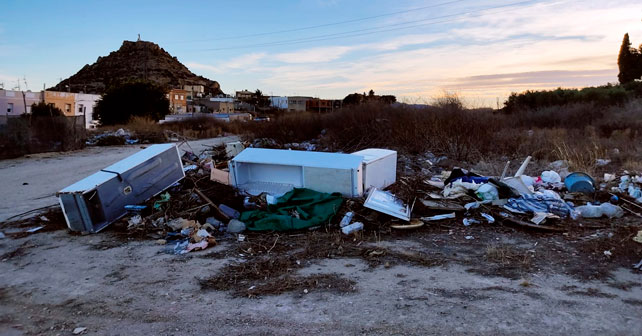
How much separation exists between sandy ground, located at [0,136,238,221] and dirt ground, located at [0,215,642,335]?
2159 millimetres

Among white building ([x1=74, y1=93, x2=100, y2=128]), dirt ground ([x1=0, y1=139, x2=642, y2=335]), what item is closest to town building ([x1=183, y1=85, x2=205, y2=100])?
white building ([x1=74, y1=93, x2=100, y2=128])

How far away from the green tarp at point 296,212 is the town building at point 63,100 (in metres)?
47.3

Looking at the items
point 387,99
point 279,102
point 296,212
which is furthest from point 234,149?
point 279,102

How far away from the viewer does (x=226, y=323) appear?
316 cm

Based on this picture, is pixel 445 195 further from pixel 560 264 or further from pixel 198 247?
pixel 198 247

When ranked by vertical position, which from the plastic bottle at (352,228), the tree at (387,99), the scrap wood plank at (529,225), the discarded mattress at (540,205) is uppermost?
the tree at (387,99)

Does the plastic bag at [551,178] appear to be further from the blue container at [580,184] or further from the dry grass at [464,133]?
the dry grass at [464,133]

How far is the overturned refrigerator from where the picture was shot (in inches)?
221

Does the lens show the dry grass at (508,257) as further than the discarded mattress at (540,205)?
No

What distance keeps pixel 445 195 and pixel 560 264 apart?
7.95ft

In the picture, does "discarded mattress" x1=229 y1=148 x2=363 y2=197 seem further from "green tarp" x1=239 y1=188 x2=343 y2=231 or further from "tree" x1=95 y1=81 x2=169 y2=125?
"tree" x1=95 y1=81 x2=169 y2=125

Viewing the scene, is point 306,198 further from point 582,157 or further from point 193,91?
point 193,91

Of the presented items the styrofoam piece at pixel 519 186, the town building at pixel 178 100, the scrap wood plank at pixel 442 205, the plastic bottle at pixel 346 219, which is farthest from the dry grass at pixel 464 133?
the town building at pixel 178 100

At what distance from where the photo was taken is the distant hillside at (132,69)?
78.3 meters
